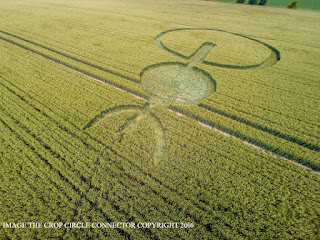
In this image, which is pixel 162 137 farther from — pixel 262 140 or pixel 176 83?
pixel 176 83

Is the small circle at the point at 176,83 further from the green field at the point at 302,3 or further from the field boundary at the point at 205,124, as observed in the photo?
the green field at the point at 302,3

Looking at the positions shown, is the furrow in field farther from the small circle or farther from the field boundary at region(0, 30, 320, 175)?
the small circle

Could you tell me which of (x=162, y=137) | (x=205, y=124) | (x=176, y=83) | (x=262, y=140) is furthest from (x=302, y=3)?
(x=162, y=137)

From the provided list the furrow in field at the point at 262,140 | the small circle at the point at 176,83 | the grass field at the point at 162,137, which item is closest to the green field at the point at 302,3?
the grass field at the point at 162,137

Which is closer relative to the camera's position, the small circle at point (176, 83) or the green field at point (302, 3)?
the small circle at point (176, 83)

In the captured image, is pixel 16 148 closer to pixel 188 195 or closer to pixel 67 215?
pixel 67 215

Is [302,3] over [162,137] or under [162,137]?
over

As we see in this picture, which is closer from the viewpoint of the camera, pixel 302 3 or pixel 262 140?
pixel 262 140

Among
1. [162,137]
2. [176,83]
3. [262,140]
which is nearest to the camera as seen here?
[262,140]

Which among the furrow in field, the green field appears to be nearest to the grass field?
the furrow in field
